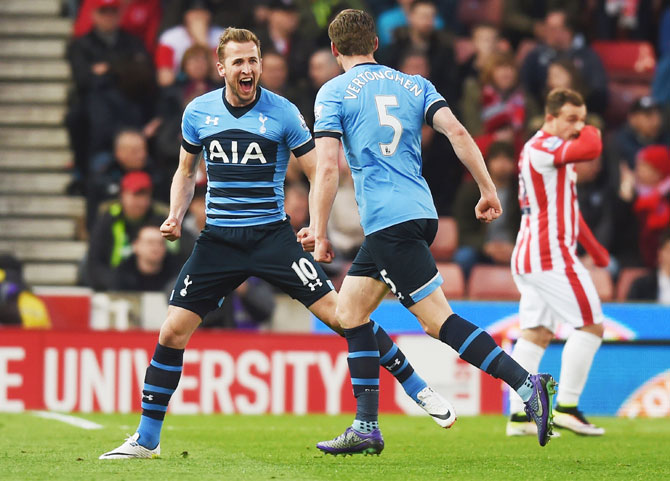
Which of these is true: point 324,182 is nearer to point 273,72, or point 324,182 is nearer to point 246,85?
point 246,85

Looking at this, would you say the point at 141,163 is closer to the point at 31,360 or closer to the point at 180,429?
the point at 31,360

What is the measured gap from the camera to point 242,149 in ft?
24.0

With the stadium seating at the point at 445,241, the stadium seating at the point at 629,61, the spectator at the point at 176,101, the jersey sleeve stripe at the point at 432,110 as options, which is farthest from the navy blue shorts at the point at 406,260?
the stadium seating at the point at 629,61

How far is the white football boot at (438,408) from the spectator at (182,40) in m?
8.36

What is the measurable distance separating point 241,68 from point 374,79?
2.35 feet

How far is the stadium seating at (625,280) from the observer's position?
13283mm

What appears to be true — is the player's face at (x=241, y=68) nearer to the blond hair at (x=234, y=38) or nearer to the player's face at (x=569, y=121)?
the blond hair at (x=234, y=38)

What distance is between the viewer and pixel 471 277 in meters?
13.4

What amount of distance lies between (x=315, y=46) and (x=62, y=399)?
567 cm

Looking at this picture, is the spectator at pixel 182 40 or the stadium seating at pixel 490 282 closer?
the stadium seating at pixel 490 282

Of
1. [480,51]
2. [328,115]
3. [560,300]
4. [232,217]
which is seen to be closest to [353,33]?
[328,115]

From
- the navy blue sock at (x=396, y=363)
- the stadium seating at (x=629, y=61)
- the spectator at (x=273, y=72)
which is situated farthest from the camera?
the stadium seating at (x=629, y=61)

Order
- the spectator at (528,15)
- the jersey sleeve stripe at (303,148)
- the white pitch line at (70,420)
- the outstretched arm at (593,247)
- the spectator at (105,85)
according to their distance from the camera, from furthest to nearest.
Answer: the spectator at (528,15), the spectator at (105,85), the white pitch line at (70,420), the outstretched arm at (593,247), the jersey sleeve stripe at (303,148)

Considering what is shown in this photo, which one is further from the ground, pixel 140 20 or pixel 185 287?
pixel 140 20
